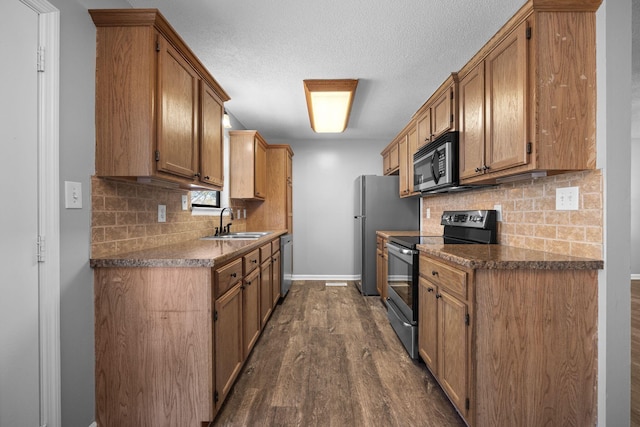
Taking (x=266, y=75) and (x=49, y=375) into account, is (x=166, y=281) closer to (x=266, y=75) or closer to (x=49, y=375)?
(x=49, y=375)

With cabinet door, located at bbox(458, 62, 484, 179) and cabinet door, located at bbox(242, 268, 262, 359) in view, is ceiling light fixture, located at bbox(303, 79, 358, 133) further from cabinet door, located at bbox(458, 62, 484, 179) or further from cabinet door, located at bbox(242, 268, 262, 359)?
cabinet door, located at bbox(242, 268, 262, 359)

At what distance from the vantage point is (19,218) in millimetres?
1204

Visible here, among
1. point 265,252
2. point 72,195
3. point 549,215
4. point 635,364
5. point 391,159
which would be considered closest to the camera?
point 72,195

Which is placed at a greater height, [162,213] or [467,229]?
[162,213]

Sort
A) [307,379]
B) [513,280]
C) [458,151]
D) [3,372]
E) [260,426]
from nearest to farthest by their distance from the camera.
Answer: [3,372] < [513,280] < [260,426] < [307,379] < [458,151]

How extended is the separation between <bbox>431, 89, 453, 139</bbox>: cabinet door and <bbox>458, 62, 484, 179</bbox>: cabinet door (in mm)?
123

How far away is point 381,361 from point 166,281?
1.67m

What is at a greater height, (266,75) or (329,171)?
(266,75)

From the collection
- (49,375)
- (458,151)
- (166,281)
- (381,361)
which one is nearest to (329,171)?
(458,151)

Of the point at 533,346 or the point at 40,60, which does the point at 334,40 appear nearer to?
the point at 40,60

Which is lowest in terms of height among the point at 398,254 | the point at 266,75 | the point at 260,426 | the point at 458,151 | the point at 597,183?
the point at 260,426

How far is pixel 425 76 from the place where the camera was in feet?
9.14

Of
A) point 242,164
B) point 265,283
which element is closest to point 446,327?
point 265,283

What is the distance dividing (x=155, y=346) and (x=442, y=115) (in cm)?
251
